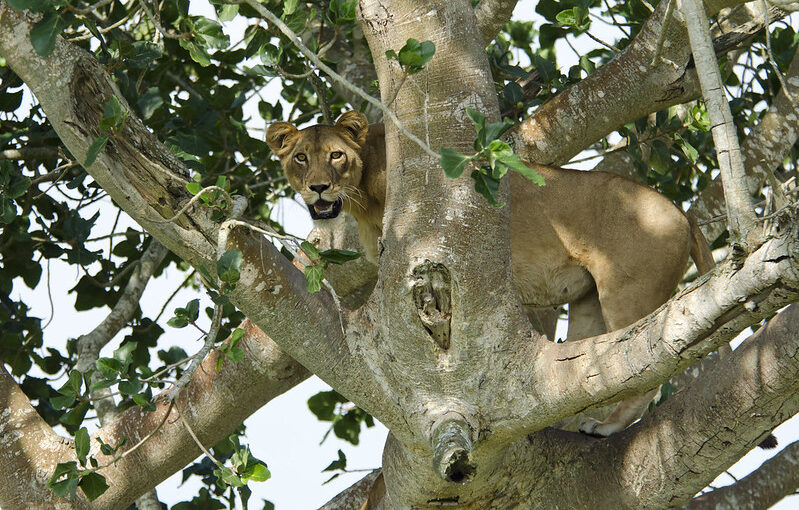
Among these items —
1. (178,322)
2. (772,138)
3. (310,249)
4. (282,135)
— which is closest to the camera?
(310,249)

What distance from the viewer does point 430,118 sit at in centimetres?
351

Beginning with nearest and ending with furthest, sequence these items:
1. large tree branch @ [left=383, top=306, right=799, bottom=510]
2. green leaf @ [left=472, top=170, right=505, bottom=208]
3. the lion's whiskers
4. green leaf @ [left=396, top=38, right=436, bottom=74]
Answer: green leaf @ [left=472, top=170, right=505, bottom=208], green leaf @ [left=396, top=38, right=436, bottom=74], large tree branch @ [left=383, top=306, right=799, bottom=510], the lion's whiskers

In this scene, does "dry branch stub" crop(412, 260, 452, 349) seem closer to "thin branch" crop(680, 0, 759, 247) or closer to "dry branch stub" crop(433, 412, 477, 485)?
"dry branch stub" crop(433, 412, 477, 485)

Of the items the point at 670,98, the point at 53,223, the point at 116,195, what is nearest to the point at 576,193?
the point at 670,98

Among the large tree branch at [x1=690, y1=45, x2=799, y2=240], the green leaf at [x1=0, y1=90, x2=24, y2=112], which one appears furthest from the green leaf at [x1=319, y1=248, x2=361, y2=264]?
the green leaf at [x1=0, y1=90, x2=24, y2=112]

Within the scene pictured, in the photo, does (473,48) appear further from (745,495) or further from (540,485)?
(745,495)

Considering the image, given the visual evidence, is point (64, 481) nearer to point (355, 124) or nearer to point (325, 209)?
point (325, 209)

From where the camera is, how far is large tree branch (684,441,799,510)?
4.28 metres

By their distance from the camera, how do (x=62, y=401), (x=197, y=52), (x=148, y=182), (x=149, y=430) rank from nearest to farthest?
1. (x=148, y=182)
2. (x=62, y=401)
3. (x=197, y=52)
4. (x=149, y=430)

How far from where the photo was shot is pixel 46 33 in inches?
120

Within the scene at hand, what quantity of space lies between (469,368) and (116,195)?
1421 mm

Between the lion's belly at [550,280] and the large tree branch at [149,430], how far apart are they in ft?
4.09

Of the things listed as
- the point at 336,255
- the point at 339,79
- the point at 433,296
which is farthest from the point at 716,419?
the point at 339,79

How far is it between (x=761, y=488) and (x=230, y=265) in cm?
270
